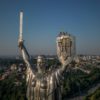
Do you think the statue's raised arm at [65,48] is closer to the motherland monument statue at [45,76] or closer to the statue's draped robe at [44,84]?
the motherland monument statue at [45,76]

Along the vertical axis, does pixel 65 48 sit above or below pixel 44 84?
above

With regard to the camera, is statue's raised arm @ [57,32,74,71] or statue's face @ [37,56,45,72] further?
statue's face @ [37,56,45,72]

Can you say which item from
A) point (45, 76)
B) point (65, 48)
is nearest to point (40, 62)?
point (45, 76)

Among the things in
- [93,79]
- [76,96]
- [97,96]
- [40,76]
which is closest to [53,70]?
[40,76]

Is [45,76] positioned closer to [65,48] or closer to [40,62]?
[40,62]

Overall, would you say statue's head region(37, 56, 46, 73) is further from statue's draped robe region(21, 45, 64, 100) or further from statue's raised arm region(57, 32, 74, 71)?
statue's raised arm region(57, 32, 74, 71)

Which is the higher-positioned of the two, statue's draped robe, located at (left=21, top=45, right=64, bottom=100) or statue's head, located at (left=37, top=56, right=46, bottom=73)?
statue's head, located at (left=37, top=56, right=46, bottom=73)

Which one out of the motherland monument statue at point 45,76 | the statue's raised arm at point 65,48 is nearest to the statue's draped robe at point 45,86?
the motherland monument statue at point 45,76

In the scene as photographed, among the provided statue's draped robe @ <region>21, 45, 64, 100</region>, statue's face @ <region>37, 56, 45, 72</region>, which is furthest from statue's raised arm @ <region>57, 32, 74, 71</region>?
statue's face @ <region>37, 56, 45, 72</region>
